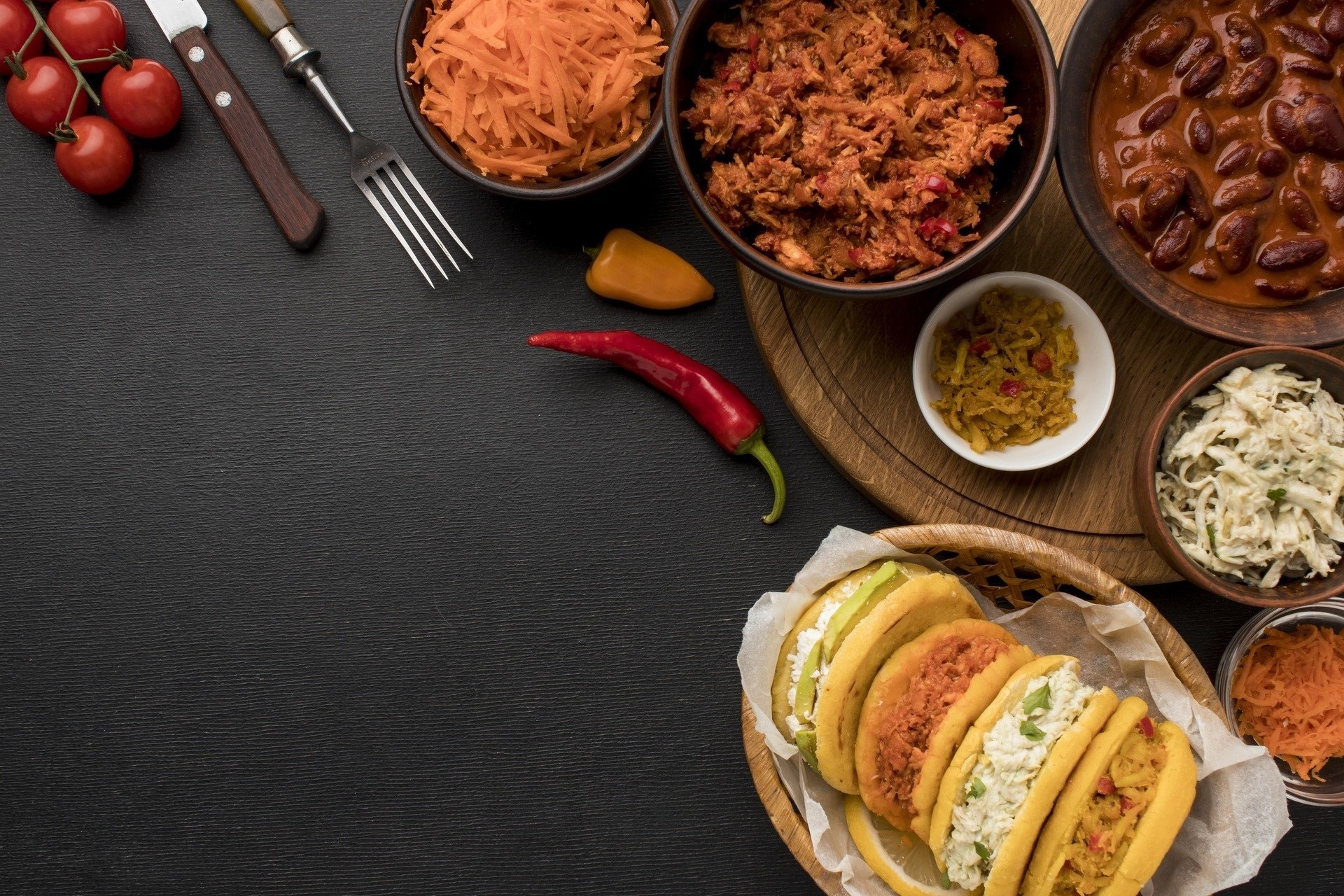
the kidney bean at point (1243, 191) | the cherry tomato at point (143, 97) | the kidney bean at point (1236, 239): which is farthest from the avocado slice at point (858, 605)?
the cherry tomato at point (143, 97)

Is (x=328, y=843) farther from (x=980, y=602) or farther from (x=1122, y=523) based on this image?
(x=1122, y=523)

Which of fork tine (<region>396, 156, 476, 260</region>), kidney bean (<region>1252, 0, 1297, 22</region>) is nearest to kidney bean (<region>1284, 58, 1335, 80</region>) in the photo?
kidney bean (<region>1252, 0, 1297, 22</region>)

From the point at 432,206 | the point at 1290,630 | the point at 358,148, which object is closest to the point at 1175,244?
the point at 1290,630

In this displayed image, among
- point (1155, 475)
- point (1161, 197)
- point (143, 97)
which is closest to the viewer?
point (1161, 197)

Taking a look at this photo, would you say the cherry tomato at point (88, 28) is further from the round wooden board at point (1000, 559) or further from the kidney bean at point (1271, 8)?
the kidney bean at point (1271, 8)

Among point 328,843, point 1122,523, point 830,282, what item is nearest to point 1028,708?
point 1122,523

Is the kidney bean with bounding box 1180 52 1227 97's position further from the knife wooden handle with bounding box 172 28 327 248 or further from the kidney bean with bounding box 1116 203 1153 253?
the knife wooden handle with bounding box 172 28 327 248

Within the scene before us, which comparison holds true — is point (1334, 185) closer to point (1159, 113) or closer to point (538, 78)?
point (1159, 113)
